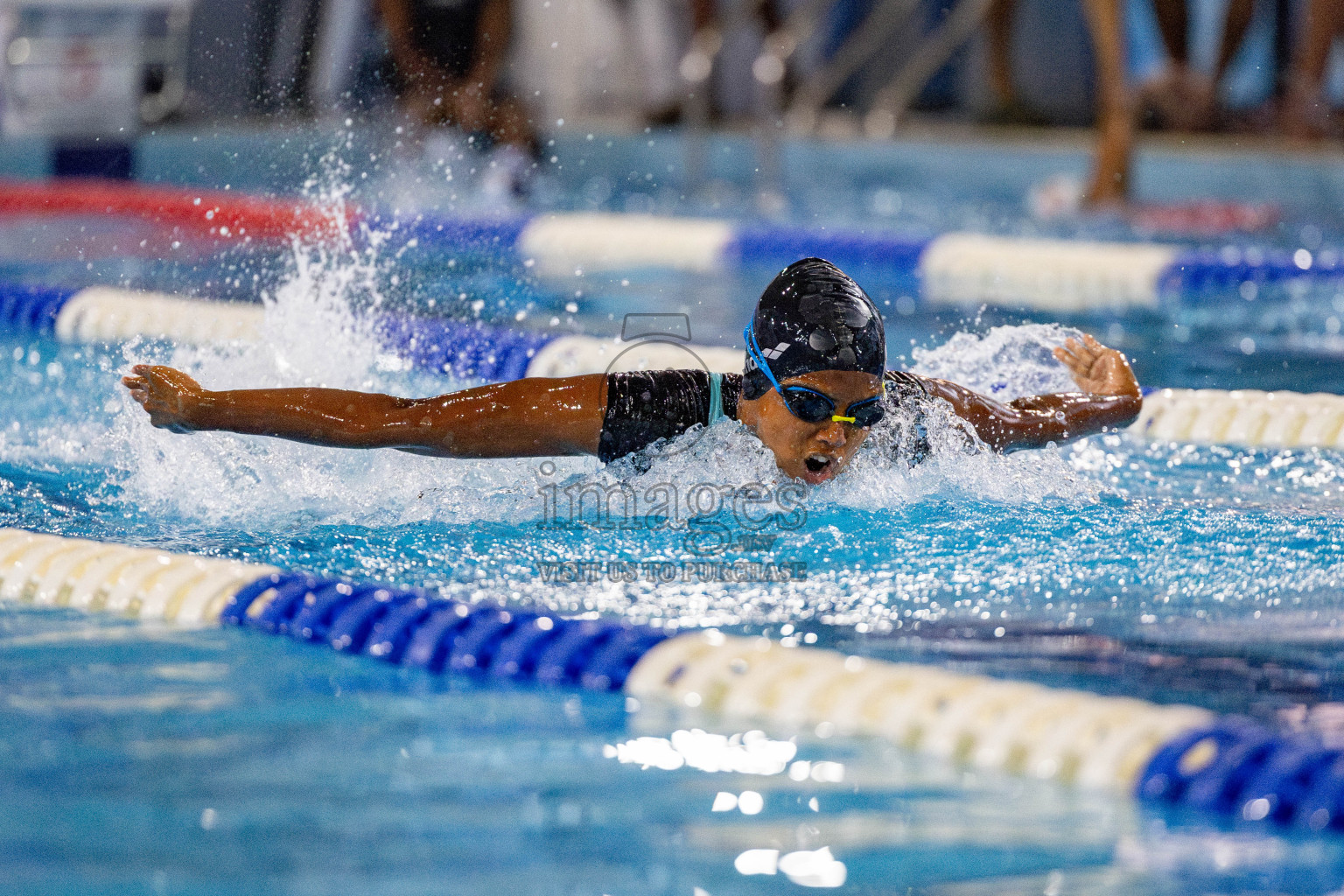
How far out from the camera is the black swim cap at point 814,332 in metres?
3.05

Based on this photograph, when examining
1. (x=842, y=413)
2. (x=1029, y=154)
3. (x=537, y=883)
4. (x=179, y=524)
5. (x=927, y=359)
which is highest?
(x=1029, y=154)

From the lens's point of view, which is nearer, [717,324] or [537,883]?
[537,883]

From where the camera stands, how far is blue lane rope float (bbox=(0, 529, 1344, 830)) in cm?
216

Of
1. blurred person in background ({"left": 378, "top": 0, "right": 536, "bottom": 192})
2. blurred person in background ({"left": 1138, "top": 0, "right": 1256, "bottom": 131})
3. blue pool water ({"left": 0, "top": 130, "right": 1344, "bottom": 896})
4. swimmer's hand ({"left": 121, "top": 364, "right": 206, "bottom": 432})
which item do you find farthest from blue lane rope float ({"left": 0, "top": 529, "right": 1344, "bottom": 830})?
blurred person in background ({"left": 1138, "top": 0, "right": 1256, "bottom": 131})

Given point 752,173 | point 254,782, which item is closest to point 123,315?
point 254,782

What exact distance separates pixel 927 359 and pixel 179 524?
2.15 metres

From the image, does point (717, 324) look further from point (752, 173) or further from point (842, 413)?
point (752, 173)

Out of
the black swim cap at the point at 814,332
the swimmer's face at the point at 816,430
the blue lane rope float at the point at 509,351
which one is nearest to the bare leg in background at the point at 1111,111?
the blue lane rope float at the point at 509,351

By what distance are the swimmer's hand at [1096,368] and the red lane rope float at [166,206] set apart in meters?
3.89

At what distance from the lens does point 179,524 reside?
10.9ft

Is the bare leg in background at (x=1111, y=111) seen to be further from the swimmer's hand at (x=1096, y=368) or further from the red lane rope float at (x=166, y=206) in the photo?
the swimmer's hand at (x=1096, y=368)

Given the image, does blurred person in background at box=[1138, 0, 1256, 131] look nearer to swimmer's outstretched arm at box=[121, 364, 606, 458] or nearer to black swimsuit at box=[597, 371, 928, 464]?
black swimsuit at box=[597, 371, 928, 464]

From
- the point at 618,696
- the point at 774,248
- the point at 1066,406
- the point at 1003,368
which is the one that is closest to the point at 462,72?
the point at 774,248

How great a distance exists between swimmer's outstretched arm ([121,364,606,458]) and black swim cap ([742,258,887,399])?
12.9 inches
